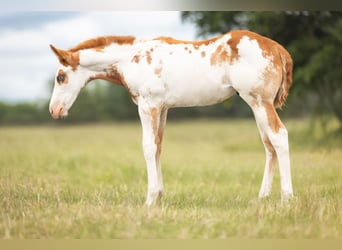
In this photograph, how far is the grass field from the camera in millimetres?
3779

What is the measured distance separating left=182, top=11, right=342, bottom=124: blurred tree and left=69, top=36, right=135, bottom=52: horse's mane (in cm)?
420

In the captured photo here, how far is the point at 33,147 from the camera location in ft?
32.8

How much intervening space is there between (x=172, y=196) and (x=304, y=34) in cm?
530

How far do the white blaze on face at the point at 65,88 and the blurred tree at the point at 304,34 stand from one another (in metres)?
4.55

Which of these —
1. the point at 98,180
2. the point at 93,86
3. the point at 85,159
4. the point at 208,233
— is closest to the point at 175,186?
the point at 98,180

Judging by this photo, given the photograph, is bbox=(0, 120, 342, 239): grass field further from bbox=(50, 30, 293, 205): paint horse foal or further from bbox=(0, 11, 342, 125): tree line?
bbox=(0, 11, 342, 125): tree line

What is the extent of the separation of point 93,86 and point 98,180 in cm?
1311

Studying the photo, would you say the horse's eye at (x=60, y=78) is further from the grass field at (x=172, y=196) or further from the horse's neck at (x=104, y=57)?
the grass field at (x=172, y=196)

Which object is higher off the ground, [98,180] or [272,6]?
[272,6]

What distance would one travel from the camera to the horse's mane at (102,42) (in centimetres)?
465

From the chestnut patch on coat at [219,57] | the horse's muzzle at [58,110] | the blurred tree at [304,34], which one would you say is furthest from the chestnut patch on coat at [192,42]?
the blurred tree at [304,34]

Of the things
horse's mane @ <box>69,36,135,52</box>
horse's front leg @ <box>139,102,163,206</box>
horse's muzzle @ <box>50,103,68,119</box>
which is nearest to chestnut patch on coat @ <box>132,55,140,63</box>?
horse's mane @ <box>69,36,135,52</box>

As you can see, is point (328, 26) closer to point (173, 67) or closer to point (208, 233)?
point (173, 67)

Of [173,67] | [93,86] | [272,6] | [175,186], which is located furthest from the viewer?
[93,86]
